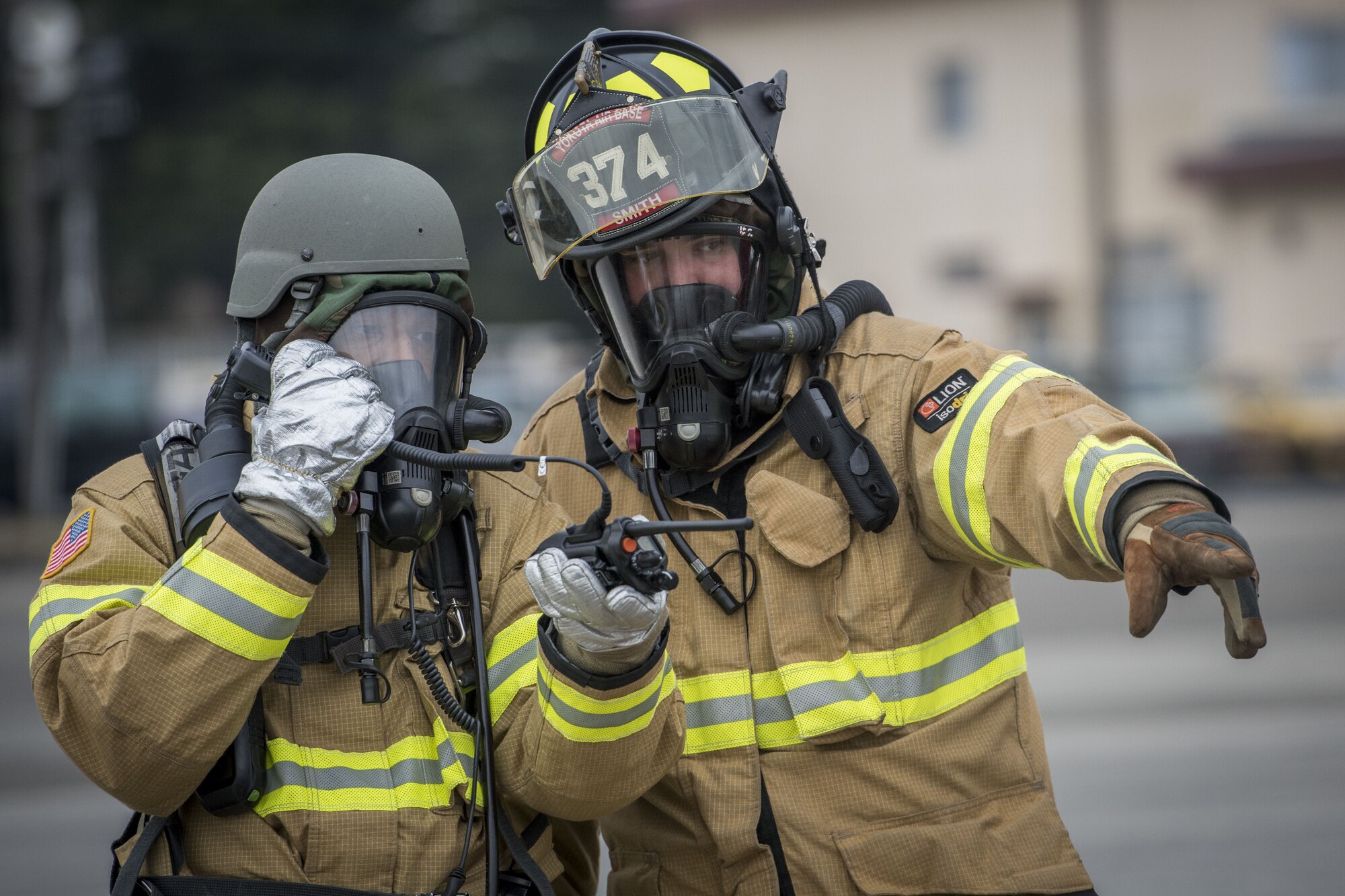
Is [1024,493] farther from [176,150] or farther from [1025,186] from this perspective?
[176,150]

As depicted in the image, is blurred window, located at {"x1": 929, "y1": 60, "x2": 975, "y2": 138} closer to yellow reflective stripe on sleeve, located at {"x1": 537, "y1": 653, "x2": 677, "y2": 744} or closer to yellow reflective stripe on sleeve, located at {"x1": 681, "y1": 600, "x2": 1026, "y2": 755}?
yellow reflective stripe on sleeve, located at {"x1": 681, "y1": 600, "x2": 1026, "y2": 755}

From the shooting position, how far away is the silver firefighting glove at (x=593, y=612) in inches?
77.7

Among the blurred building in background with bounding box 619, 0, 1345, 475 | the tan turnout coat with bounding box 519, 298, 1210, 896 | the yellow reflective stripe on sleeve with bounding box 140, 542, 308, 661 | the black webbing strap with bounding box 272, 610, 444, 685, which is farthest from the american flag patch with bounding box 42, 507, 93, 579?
the blurred building in background with bounding box 619, 0, 1345, 475

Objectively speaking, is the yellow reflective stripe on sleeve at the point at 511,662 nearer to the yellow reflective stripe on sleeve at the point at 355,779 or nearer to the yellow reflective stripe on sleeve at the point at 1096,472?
the yellow reflective stripe on sleeve at the point at 355,779

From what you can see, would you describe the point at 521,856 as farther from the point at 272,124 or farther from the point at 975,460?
the point at 272,124

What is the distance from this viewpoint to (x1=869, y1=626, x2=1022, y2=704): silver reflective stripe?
93.8 inches

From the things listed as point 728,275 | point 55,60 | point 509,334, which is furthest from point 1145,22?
point 728,275

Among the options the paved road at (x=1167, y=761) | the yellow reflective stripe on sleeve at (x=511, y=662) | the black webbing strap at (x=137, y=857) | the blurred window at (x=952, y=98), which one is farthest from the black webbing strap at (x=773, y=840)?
the blurred window at (x=952, y=98)

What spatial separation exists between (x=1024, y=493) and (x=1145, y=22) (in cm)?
2388

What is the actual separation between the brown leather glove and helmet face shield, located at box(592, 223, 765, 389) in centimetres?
92

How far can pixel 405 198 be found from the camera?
8.09ft

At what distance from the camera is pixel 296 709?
2197 millimetres

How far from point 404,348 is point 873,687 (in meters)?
0.98

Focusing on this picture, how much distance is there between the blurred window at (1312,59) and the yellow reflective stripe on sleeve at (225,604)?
83.9 feet
